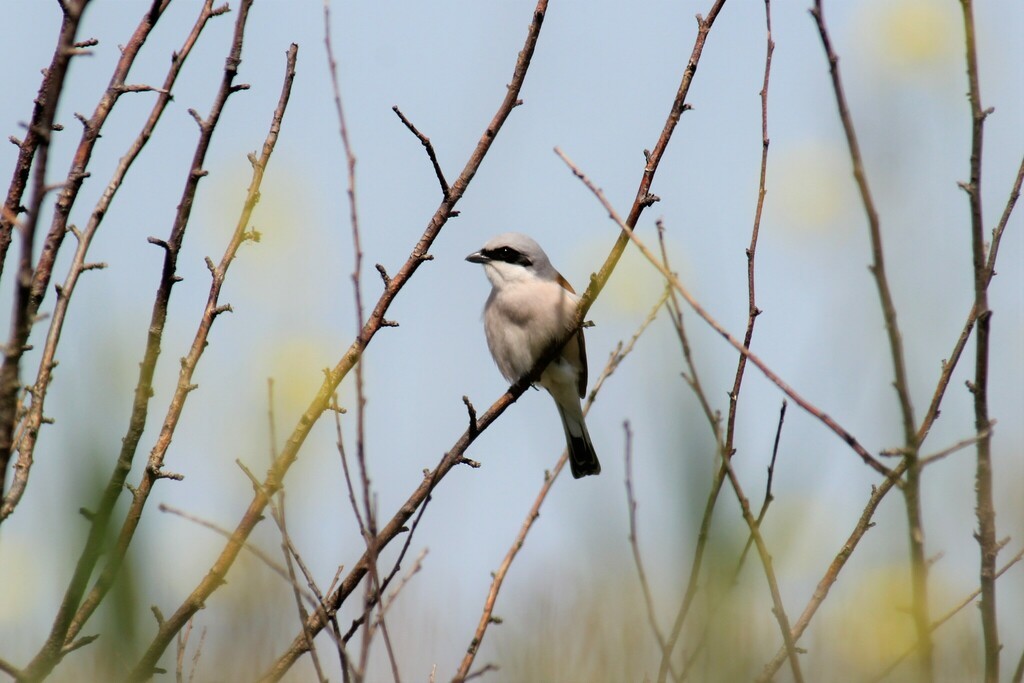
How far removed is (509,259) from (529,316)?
46 centimetres

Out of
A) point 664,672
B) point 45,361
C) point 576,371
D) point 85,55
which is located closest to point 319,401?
point 45,361

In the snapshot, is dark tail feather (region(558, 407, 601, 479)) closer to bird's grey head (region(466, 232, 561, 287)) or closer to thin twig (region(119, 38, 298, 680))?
bird's grey head (region(466, 232, 561, 287))

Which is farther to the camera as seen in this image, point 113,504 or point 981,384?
point 981,384

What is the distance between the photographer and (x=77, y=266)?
2.73 metres

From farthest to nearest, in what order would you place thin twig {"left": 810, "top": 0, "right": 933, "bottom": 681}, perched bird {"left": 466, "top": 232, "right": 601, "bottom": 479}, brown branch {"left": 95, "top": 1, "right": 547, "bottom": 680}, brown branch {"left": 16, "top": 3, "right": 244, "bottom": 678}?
perched bird {"left": 466, "top": 232, "right": 601, "bottom": 479} < brown branch {"left": 95, "top": 1, "right": 547, "bottom": 680} < thin twig {"left": 810, "top": 0, "right": 933, "bottom": 681} < brown branch {"left": 16, "top": 3, "right": 244, "bottom": 678}

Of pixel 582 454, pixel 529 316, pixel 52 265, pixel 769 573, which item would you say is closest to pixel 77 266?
pixel 52 265

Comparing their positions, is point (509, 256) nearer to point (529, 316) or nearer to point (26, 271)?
point (529, 316)

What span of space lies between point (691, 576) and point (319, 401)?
59.9 inches

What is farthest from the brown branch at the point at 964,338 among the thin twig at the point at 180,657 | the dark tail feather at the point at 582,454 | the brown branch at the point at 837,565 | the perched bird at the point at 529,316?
the dark tail feather at the point at 582,454

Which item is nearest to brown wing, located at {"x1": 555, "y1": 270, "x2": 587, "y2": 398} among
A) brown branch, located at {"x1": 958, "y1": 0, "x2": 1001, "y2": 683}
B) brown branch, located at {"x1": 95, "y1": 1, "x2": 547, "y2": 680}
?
brown branch, located at {"x1": 95, "y1": 1, "x2": 547, "y2": 680}

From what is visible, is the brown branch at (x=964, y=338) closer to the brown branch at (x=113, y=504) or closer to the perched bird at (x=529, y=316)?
the brown branch at (x=113, y=504)

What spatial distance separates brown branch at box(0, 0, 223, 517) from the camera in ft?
8.53

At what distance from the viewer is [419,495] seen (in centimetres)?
304

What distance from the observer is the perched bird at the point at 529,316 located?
5934 mm
